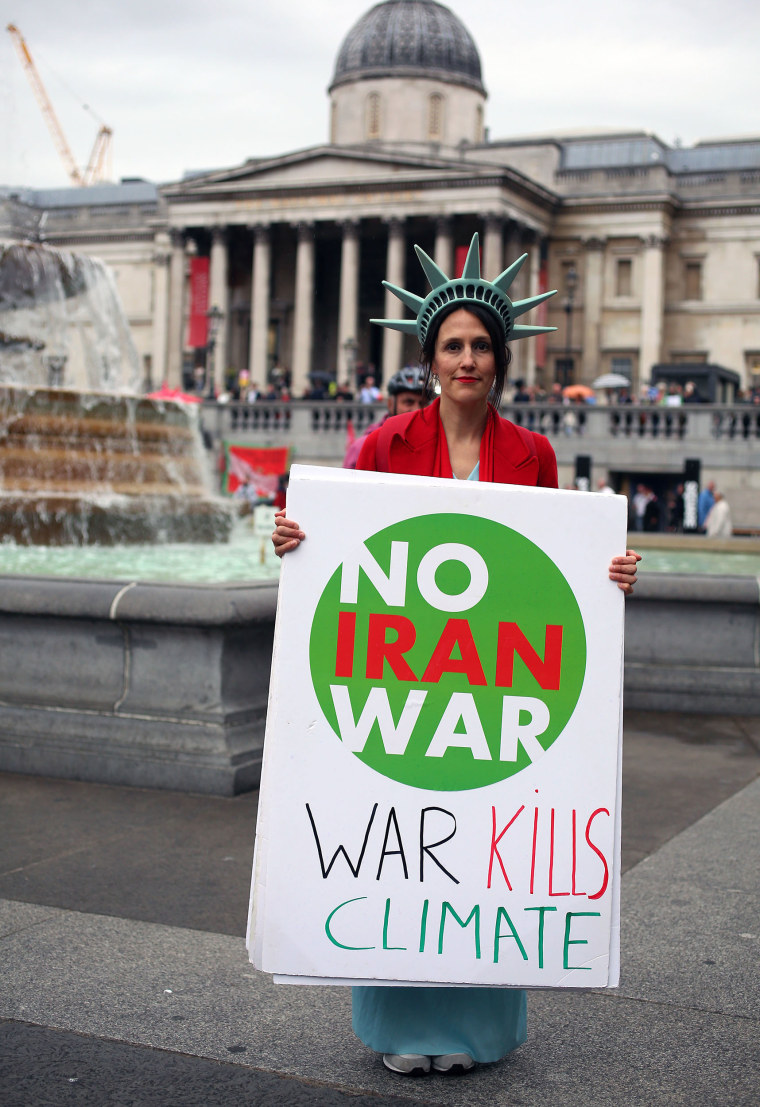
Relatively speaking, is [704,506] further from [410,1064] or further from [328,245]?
[328,245]

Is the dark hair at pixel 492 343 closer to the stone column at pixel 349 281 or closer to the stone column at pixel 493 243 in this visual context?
the stone column at pixel 493 243

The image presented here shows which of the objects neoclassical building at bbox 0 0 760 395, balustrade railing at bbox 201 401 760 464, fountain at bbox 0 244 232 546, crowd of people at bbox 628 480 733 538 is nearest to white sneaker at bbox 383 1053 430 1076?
fountain at bbox 0 244 232 546

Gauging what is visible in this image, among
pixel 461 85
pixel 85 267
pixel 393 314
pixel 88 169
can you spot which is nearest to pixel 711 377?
pixel 393 314

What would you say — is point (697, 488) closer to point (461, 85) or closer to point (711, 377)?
point (711, 377)

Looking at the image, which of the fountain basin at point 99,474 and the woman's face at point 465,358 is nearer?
the woman's face at point 465,358

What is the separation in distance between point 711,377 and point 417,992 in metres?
41.0

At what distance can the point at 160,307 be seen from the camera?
251 feet

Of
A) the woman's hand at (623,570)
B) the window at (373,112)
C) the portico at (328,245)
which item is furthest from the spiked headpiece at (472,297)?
the window at (373,112)

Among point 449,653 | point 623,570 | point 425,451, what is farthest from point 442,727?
point 425,451

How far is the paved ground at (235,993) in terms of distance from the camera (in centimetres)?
349

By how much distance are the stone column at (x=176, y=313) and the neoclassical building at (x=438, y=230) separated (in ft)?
0.35

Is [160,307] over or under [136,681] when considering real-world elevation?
over

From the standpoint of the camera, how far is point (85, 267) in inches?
725

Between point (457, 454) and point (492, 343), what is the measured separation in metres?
0.32
